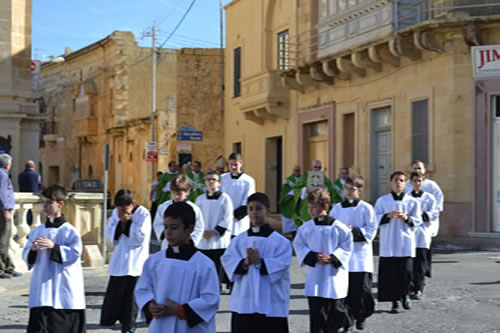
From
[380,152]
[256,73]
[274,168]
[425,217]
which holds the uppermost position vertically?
[256,73]

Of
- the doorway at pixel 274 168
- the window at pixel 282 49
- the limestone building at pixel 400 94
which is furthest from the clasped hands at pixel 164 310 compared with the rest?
the doorway at pixel 274 168

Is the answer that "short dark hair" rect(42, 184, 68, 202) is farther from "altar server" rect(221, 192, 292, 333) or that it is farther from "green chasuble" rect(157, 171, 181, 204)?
"green chasuble" rect(157, 171, 181, 204)

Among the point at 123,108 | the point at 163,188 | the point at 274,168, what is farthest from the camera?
the point at 123,108

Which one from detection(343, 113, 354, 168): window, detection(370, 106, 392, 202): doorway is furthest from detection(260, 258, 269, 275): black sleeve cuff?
detection(343, 113, 354, 168): window

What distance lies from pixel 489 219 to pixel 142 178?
2604 centimetres

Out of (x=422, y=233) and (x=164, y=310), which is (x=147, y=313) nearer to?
(x=164, y=310)

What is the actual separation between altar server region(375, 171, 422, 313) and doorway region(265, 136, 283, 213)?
1899 centimetres

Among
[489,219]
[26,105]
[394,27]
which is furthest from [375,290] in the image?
[26,105]

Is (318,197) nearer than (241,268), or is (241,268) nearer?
(241,268)

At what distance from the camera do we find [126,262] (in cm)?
913

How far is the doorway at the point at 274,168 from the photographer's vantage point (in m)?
29.9

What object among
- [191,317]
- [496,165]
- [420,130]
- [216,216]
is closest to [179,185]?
[216,216]

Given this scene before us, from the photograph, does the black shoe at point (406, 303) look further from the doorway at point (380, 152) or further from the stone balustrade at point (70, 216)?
the doorway at point (380, 152)

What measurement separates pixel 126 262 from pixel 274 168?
21.1 metres
